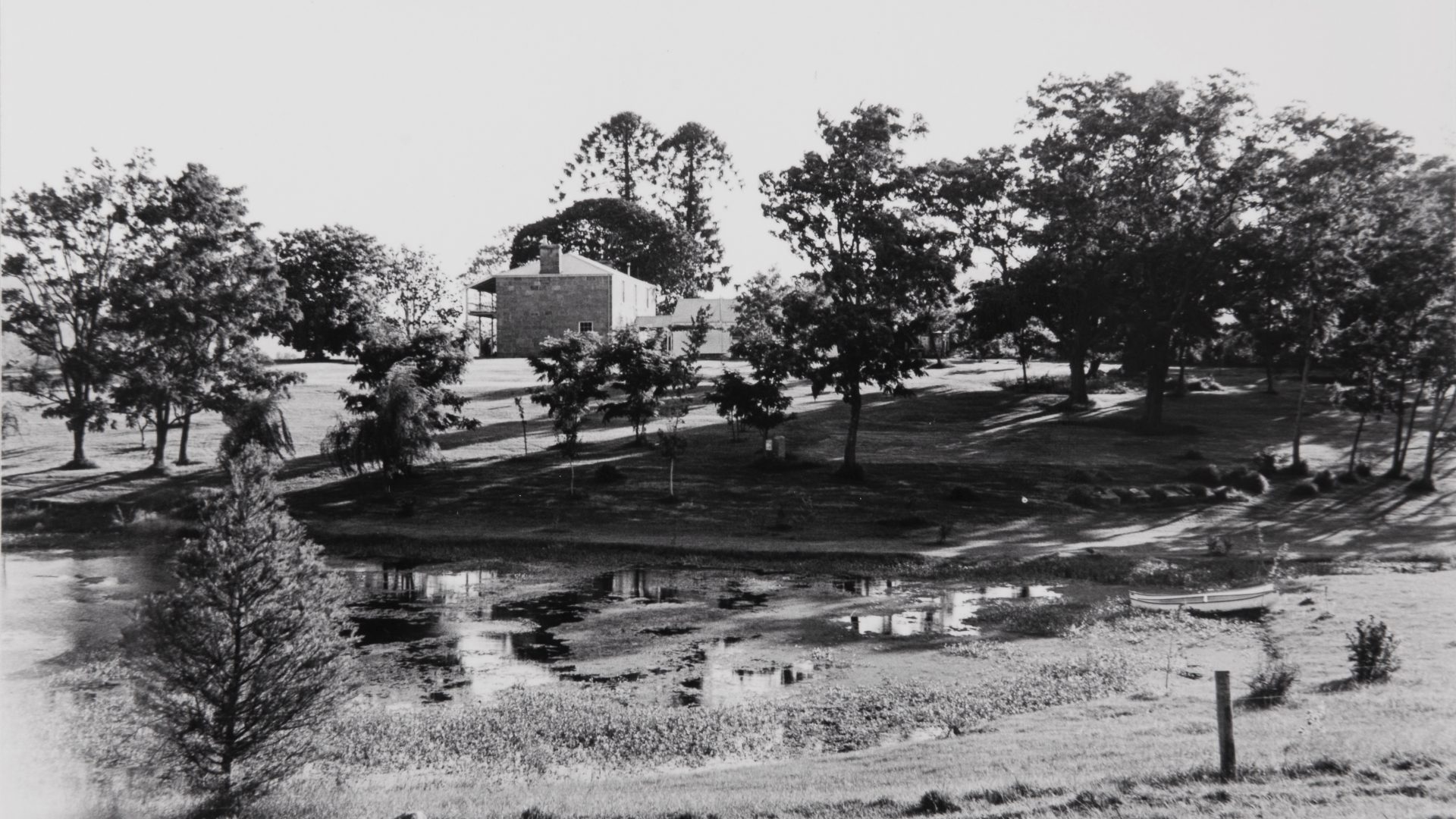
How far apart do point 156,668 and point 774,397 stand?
3260cm

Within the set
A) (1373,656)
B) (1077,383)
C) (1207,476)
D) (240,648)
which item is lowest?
(1373,656)

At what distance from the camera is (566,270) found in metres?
79.9

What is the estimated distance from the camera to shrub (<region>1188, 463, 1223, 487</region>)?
41312 millimetres

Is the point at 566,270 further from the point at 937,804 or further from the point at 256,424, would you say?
the point at 937,804

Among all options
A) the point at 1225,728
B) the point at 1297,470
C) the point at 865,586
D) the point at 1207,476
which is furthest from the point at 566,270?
the point at 1225,728

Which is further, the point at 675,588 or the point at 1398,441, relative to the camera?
the point at 1398,441

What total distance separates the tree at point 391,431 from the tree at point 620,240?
49285mm

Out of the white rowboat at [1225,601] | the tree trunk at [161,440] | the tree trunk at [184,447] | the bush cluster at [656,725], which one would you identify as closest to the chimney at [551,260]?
the tree trunk at [184,447]

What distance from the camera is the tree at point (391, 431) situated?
39375 millimetres

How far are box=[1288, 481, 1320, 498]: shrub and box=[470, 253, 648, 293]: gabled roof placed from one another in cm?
5053

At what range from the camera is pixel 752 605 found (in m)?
27.2

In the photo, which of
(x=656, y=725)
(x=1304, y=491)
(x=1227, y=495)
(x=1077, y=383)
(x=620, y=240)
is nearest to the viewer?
(x=656, y=725)

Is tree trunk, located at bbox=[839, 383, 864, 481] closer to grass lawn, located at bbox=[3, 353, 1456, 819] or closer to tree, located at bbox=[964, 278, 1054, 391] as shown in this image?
grass lawn, located at bbox=[3, 353, 1456, 819]

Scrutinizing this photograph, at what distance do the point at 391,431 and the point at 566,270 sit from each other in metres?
42.1
